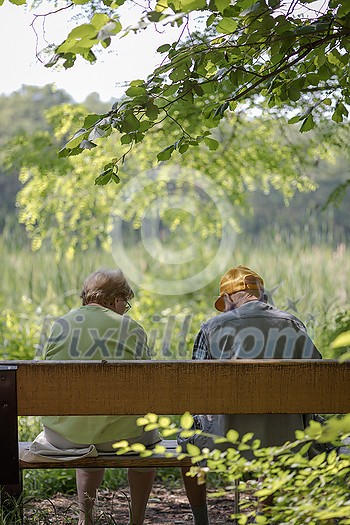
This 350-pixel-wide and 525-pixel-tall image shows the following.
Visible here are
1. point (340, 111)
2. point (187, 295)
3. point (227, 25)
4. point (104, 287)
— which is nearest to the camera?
point (227, 25)

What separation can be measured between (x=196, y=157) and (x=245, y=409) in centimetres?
544

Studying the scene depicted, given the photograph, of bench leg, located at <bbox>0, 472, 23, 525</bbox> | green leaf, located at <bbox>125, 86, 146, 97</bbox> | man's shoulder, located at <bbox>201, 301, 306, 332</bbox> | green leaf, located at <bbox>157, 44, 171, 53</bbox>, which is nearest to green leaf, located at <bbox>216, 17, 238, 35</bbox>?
green leaf, located at <bbox>157, 44, 171, 53</bbox>

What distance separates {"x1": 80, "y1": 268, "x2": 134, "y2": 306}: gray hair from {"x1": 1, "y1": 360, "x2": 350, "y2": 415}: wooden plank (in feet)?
2.59

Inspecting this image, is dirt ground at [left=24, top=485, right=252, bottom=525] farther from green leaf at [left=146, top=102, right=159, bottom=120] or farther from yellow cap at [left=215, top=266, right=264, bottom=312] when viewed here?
green leaf at [left=146, top=102, right=159, bottom=120]

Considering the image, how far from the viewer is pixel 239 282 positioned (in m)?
3.46

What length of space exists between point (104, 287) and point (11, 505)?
2.94 feet

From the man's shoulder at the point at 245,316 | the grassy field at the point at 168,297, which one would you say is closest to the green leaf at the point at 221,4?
the man's shoulder at the point at 245,316

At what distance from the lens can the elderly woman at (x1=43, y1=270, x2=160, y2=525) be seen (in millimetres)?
3188

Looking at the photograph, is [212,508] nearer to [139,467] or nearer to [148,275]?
[139,467]

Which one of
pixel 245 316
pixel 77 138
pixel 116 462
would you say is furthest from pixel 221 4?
pixel 116 462

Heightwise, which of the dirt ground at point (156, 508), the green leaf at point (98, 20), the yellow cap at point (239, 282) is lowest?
the dirt ground at point (156, 508)

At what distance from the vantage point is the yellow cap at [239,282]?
3.46 metres

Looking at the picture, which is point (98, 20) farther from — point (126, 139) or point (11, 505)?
point (11, 505)

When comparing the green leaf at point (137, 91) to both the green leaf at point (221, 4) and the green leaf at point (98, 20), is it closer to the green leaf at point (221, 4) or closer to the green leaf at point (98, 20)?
the green leaf at point (221, 4)
